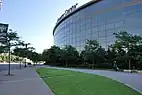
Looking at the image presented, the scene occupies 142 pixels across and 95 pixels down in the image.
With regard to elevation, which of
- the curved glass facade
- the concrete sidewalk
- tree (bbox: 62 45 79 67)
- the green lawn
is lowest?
the concrete sidewalk

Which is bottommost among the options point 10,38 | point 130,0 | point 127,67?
point 127,67

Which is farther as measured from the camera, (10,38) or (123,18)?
(123,18)

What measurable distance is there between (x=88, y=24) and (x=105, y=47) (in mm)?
9561

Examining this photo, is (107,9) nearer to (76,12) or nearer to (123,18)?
(123,18)

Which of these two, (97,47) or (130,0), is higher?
(130,0)

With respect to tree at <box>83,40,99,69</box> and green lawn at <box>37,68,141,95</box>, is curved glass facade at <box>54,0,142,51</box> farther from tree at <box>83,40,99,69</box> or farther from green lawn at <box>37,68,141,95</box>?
green lawn at <box>37,68,141,95</box>

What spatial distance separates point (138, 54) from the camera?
4472 cm

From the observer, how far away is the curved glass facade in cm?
5303

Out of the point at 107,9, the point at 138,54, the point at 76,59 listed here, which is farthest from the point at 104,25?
the point at 138,54

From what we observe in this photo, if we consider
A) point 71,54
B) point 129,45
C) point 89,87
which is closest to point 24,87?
point 89,87

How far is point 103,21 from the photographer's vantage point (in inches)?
2414

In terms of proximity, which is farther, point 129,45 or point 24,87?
point 129,45

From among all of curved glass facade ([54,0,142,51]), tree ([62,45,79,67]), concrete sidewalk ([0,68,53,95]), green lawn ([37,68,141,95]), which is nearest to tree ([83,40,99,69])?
curved glass facade ([54,0,142,51])

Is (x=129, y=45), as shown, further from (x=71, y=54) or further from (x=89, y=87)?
(x=89, y=87)
